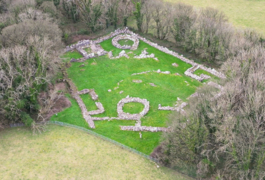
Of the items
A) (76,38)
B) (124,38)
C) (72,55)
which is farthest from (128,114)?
(76,38)

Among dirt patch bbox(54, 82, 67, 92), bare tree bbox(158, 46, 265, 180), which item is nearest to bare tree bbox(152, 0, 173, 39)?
dirt patch bbox(54, 82, 67, 92)

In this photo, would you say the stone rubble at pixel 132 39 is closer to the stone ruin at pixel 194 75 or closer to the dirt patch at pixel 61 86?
the stone ruin at pixel 194 75

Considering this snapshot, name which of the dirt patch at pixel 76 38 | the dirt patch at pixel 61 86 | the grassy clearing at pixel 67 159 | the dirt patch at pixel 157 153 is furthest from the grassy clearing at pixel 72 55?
the dirt patch at pixel 157 153

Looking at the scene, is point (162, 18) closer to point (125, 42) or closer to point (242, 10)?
point (125, 42)

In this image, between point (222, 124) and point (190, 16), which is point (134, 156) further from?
point (190, 16)

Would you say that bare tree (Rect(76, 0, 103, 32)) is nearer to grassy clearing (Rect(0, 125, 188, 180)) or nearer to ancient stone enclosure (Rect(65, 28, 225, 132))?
ancient stone enclosure (Rect(65, 28, 225, 132))
